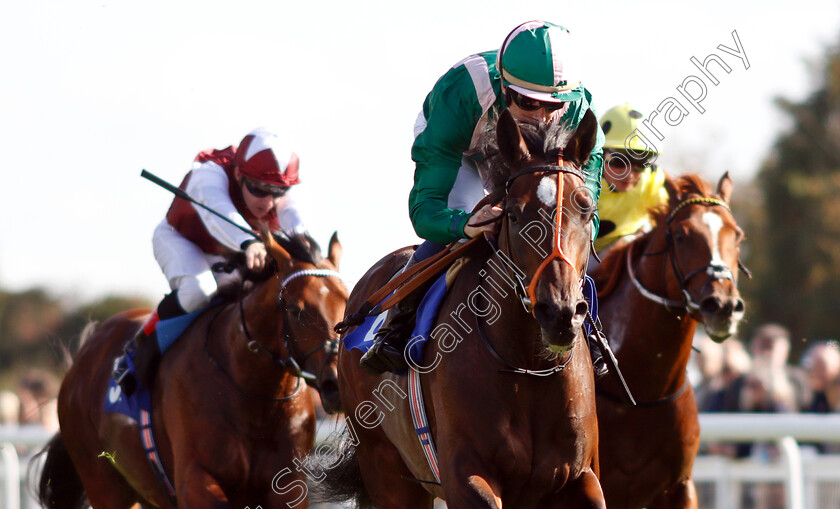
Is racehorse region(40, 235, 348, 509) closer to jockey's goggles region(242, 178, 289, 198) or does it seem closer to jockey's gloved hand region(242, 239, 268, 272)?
jockey's gloved hand region(242, 239, 268, 272)

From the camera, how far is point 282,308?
5508mm

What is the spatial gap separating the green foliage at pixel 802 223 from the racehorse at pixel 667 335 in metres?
21.6

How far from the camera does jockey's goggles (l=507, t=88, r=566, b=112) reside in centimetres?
402

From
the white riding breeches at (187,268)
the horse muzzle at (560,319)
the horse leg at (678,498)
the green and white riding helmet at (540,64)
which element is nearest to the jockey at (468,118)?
the green and white riding helmet at (540,64)

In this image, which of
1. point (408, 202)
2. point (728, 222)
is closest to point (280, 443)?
point (408, 202)

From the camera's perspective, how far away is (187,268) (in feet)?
20.5

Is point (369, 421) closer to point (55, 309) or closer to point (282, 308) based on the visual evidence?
point (282, 308)

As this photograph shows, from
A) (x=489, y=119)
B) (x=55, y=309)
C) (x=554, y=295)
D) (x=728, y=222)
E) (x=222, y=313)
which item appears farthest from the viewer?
(x=55, y=309)

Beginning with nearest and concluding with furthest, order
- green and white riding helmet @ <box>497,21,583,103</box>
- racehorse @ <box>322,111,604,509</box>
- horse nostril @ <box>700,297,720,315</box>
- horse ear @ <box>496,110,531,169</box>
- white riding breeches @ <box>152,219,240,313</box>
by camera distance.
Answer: racehorse @ <box>322,111,604,509</box>
horse ear @ <box>496,110,531,169</box>
green and white riding helmet @ <box>497,21,583,103</box>
horse nostril @ <box>700,297,720,315</box>
white riding breeches @ <box>152,219,240,313</box>

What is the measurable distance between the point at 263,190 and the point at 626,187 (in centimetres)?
211

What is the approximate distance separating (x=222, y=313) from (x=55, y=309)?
1446 inches

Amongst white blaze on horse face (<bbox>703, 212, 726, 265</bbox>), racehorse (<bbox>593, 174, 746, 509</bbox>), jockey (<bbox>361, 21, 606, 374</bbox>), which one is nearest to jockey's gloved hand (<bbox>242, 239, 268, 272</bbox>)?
jockey (<bbox>361, 21, 606, 374</bbox>)

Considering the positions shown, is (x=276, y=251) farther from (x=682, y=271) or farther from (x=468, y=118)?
(x=682, y=271)

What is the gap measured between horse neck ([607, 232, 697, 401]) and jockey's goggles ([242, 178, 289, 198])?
2.15 metres
